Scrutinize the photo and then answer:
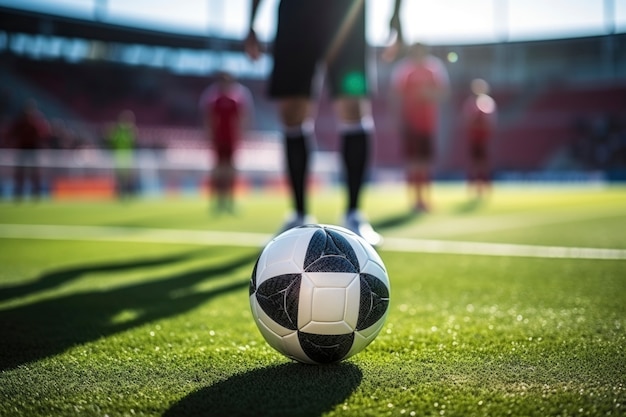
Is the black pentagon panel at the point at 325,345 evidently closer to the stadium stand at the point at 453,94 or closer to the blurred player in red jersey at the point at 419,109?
the blurred player in red jersey at the point at 419,109

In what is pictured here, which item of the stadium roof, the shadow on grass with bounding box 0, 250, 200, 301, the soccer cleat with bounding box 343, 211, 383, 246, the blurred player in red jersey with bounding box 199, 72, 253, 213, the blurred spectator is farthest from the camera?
the stadium roof

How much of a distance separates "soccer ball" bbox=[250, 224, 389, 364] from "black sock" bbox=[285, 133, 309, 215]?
2.09 m

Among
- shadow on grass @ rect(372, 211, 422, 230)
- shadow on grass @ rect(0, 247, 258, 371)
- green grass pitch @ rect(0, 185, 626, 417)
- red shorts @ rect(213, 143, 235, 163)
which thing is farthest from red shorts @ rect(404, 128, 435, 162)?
shadow on grass @ rect(0, 247, 258, 371)

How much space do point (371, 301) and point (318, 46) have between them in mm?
2304

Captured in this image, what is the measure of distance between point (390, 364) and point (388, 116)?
3618 cm

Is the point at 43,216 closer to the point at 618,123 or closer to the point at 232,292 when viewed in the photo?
the point at 232,292

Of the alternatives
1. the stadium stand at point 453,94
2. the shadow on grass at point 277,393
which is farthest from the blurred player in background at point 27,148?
the stadium stand at point 453,94

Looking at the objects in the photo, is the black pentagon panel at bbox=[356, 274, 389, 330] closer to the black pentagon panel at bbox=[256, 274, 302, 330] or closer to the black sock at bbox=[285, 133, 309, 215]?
the black pentagon panel at bbox=[256, 274, 302, 330]

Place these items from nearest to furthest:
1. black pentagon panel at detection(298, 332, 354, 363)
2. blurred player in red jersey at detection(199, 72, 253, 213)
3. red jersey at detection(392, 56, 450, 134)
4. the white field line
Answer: black pentagon panel at detection(298, 332, 354, 363), the white field line, red jersey at detection(392, 56, 450, 134), blurred player in red jersey at detection(199, 72, 253, 213)

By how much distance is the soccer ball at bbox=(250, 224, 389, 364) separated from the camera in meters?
1.69

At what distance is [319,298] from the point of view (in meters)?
1.69

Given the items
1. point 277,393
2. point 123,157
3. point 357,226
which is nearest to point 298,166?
point 357,226

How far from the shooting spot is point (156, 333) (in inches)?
84.8

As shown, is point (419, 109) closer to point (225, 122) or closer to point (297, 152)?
point (225, 122)
